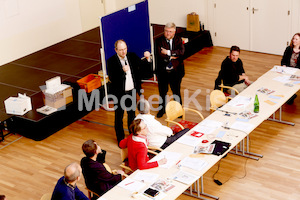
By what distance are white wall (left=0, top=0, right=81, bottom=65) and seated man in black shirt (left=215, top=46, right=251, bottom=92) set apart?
539 cm

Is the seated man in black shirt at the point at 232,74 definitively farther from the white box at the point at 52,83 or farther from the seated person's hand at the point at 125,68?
the white box at the point at 52,83

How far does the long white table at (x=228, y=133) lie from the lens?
214 inches

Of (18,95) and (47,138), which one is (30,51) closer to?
(18,95)

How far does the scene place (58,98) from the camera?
8695 mm

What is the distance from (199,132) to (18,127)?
368 cm

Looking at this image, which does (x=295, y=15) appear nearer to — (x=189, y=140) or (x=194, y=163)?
(x=189, y=140)

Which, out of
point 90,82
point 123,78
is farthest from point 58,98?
point 123,78

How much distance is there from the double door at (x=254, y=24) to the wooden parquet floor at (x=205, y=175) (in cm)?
250

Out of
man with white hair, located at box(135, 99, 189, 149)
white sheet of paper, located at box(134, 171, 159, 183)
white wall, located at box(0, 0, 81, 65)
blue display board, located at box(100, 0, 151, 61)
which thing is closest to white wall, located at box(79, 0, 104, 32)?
white wall, located at box(0, 0, 81, 65)

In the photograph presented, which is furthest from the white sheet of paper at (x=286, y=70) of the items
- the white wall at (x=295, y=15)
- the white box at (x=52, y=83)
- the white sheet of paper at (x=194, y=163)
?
the white box at (x=52, y=83)

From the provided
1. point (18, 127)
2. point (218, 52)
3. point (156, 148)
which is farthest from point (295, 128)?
point (18, 127)

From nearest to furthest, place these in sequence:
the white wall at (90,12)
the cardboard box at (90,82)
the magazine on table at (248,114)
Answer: the magazine on table at (248,114) → the cardboard box at (90,82) → the white wall at (90,12)

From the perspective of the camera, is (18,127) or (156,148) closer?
(156,148)

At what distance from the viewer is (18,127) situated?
336 inches
